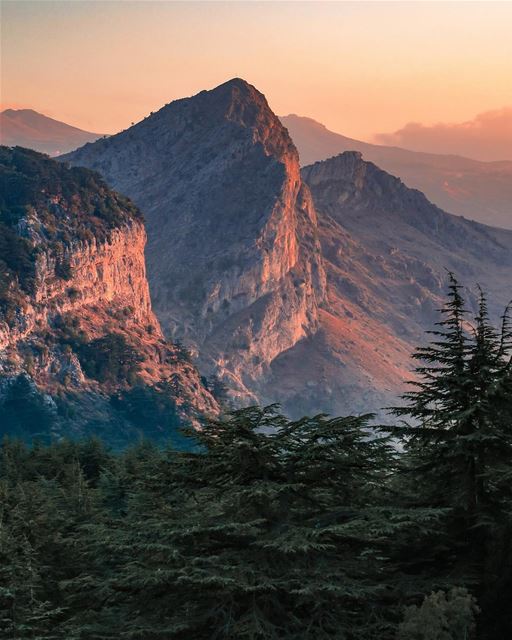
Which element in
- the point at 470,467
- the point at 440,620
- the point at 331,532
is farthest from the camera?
the point at 470,467

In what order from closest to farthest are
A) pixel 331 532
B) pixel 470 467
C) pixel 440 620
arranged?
pixel 440 620, pixel 331 532, pixel 470 467

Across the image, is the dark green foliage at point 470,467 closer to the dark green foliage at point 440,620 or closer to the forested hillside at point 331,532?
the forested hillside at point 331,532

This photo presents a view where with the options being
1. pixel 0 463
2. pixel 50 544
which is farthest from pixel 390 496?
pixel 0 463

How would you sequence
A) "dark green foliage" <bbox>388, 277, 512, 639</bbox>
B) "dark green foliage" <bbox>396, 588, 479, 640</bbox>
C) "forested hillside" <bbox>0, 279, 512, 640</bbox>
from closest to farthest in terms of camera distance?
"dark green foliage" <bbox>396, 588, 479, 640</bbox> < "forested hillside" <bbox>0, 279, 512, 640</bbox> < "dark green foliage" <bbox>388, 277, 512, 639</bbox>

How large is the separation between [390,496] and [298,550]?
6.29 meters

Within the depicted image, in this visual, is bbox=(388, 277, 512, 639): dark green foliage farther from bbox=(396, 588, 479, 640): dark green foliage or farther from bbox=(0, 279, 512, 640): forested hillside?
bbox=(396, 588, 479, 640): dark green foliage

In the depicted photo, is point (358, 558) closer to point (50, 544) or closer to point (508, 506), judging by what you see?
point (508, 506)

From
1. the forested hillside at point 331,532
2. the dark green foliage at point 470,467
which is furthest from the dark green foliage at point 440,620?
the dark green foliage at point 470,467

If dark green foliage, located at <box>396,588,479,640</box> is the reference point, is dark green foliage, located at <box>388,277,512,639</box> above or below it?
above

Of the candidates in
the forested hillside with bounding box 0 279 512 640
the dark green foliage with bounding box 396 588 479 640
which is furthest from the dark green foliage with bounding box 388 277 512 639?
the dark green foliage with bounding box 396 588 479 640

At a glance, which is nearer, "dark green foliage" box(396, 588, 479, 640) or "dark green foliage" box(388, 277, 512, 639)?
"dark green foliage" box(396, 588, 479, 640)

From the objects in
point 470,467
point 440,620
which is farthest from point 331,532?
point 440,620

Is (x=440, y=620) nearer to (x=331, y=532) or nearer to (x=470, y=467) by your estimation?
(x=331, y=532)

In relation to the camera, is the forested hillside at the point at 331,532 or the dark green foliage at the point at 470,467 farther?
the dark green foliage at the point at 470,467
